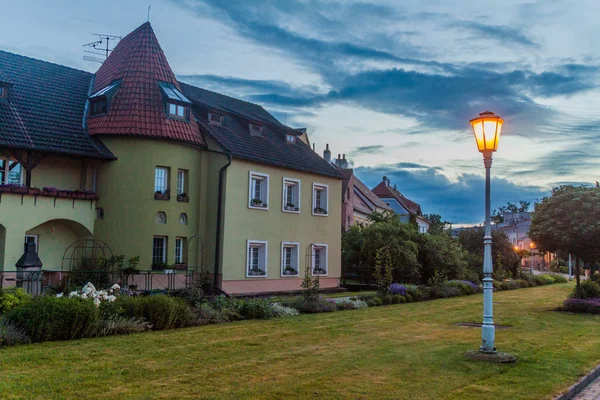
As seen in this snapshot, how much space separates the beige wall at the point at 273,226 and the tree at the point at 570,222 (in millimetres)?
10291

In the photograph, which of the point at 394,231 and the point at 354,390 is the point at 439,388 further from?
the point at 394,231

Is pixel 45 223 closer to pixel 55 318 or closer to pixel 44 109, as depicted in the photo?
pixel 44 109

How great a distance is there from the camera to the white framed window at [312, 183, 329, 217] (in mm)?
28689

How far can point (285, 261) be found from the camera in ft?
87.8

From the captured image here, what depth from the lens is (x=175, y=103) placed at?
23219mm

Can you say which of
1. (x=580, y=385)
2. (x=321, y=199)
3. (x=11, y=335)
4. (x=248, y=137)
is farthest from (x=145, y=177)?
(x=580, y=385)

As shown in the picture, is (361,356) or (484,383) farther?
(361,356)

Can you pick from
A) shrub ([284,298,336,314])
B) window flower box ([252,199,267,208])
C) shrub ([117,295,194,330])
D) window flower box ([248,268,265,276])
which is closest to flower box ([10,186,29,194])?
shrub ([117,295,194,330])

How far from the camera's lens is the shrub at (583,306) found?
21.1 meters

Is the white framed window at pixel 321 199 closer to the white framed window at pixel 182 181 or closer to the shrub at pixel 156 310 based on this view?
the white framed window at pixel 182 181

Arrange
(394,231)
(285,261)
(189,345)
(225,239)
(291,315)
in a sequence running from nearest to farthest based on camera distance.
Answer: (189,345), (291,315), (225,239), (285,261), (394,231)

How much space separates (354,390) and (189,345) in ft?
15.7

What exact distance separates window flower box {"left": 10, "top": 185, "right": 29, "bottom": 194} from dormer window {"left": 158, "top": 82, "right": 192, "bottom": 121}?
21.2 feet

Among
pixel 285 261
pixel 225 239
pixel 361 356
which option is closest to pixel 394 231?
pixel 285 261
